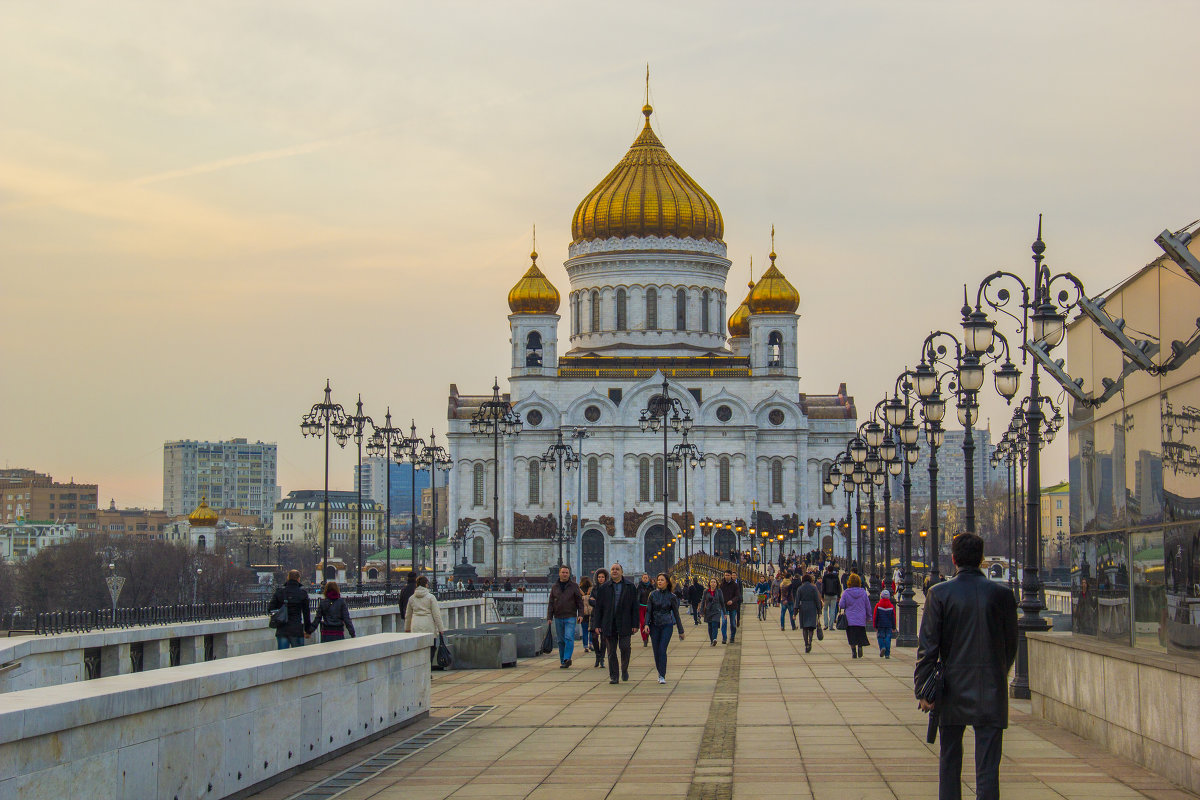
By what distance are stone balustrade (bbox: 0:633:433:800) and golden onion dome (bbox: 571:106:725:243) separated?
82220mm

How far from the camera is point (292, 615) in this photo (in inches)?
773

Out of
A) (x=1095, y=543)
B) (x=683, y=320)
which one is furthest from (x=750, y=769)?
(x=683, y=320)

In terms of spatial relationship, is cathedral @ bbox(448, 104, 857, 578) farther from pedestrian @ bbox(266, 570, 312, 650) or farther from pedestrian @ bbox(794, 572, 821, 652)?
pedestrian @ bbox(266, 570, 312, 650)

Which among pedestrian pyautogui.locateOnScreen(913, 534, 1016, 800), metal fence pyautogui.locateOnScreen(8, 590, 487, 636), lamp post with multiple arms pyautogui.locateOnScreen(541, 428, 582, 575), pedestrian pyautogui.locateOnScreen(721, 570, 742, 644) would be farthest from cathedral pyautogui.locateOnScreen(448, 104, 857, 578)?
pedestrian pyautogui.locateOnScreen(913, 534, 1016, 800)

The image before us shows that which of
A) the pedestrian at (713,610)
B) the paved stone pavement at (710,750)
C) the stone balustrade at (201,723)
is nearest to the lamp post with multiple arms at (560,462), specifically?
the pedestrian at (713,610)

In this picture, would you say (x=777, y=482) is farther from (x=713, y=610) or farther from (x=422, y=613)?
(x=422, y=613)

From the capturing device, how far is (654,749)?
14.2m

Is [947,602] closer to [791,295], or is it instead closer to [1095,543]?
[1095,543]

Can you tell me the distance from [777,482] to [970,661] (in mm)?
83757

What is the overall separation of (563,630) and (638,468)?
68.1 meters

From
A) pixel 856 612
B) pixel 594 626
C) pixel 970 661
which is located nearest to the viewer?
pixel 970 661

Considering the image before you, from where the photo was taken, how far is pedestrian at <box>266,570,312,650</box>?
19.6 meters

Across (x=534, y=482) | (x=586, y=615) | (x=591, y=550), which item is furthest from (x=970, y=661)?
(x=534, y=482)

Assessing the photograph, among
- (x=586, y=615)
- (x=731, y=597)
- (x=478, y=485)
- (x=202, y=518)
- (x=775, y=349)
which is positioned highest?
(x=775, y=349)
